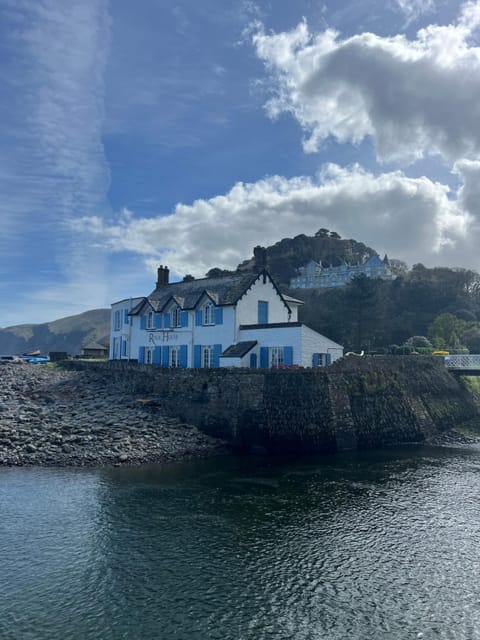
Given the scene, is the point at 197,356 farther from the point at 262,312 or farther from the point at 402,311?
the point at 402,311

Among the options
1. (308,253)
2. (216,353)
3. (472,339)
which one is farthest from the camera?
(308,253)

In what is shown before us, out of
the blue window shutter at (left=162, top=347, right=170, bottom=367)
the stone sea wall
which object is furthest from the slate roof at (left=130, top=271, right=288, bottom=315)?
the stone sea wall

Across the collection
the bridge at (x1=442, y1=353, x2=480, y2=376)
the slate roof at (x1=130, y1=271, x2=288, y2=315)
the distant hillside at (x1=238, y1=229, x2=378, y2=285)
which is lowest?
the bridge at (x1=442, y1=353, x2=480, y2=376)

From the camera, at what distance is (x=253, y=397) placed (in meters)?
29.2

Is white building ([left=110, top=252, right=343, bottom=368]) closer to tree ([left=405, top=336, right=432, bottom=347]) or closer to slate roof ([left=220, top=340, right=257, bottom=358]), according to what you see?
slate roof ([left=220, top=340, right=257, bottom=358])

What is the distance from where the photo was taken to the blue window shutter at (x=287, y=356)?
102ft

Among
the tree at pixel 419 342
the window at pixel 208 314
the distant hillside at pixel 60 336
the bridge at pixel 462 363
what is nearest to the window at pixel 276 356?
the window at pixel 208 314

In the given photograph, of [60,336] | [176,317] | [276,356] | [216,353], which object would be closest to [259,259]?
[176,317]

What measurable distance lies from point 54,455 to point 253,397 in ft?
40.0

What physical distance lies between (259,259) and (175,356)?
10.9 metres

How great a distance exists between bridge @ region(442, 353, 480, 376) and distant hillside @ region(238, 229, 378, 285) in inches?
2683

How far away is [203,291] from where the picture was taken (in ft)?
120

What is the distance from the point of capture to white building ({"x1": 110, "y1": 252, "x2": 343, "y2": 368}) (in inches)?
1247

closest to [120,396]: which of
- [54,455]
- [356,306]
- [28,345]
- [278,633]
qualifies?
[54,455]
